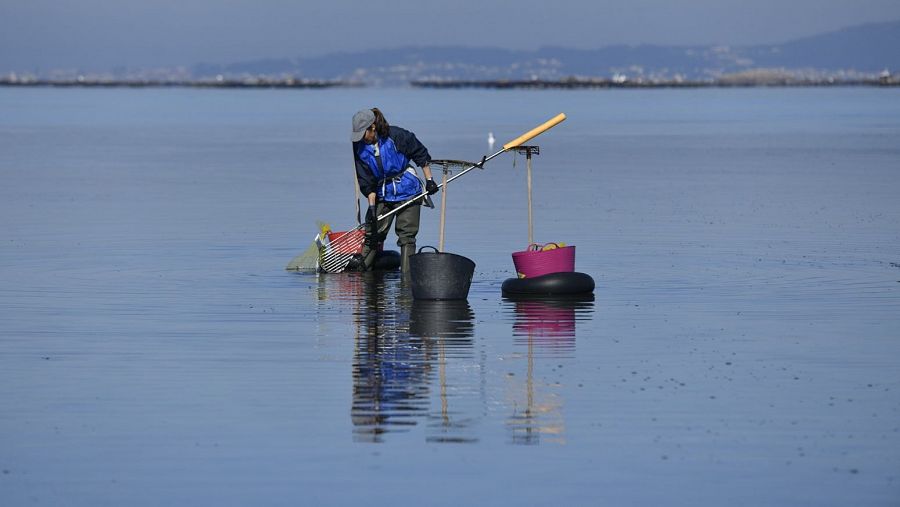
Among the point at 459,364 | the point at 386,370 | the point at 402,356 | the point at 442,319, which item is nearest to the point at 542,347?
the point at 459,364

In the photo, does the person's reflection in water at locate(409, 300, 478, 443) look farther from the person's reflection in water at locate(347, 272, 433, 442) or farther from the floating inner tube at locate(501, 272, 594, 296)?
the floating inner tube at locate(501, 272, 594, 296)

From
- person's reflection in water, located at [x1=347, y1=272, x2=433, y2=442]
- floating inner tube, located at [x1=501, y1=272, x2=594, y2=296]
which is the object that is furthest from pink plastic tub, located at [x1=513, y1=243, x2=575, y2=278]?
person's reflection in water, located at [x1=347, y1=272, x2=433, y2=442]

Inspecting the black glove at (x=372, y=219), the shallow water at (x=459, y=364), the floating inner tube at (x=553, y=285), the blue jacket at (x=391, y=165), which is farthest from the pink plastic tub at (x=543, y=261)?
the black glove at (x=372, y=219)

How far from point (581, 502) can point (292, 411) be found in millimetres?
2672

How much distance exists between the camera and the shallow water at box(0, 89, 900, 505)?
9031 mm

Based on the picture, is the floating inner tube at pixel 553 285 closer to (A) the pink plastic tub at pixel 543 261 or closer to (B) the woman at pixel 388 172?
(A) the pink plastic tub at pixel 543 261

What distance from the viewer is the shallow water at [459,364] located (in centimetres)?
903

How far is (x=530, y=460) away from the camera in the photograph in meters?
9.32

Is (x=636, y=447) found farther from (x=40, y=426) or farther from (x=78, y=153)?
(x=78, y=153)

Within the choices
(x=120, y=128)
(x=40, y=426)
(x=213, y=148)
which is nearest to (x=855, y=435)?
(x=40, y=426)

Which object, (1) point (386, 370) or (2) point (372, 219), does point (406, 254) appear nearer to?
(2) point (372, 219)

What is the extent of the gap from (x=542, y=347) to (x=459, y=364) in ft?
3.27

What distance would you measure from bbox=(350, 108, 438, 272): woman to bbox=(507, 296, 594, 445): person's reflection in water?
1755 millimetres

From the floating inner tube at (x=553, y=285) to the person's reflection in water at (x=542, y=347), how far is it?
0.09m
